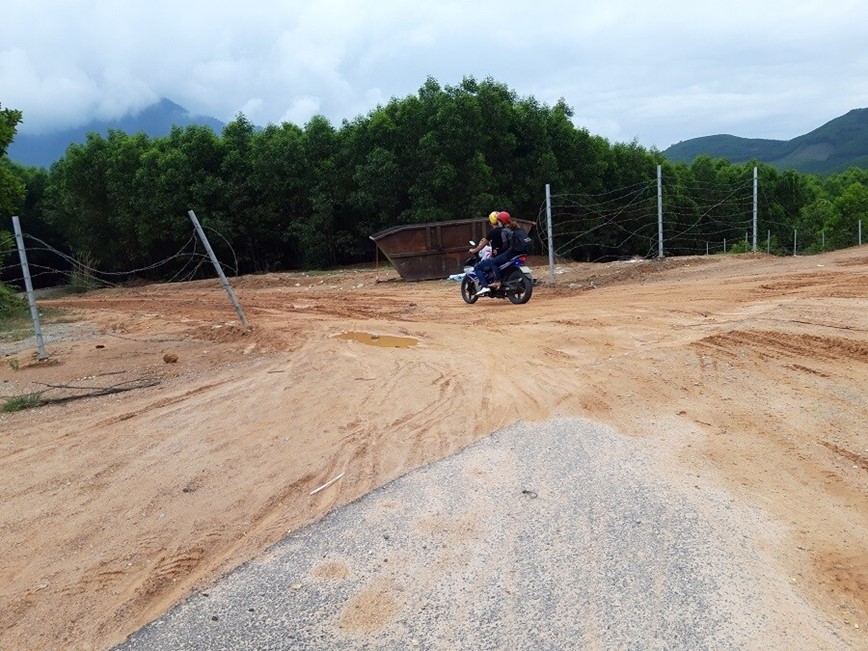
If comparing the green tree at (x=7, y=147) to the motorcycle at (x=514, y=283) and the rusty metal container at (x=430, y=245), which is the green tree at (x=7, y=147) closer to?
the rusty metal container at (x=430, y=245)

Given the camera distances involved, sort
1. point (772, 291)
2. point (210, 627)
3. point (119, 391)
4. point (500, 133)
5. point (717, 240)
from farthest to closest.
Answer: point (717, 240) < point (500, 133) < point (772, 291) < point (119, 391) < point (210, 627)

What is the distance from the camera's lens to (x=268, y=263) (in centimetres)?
3083

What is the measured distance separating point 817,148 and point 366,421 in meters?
189

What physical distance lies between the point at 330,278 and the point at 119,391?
13.4 metres

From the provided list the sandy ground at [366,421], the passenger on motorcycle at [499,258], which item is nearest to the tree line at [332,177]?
the passenger on motorcycle at [499,258]

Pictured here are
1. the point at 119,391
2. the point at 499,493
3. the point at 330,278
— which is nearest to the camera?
the point at 499,493

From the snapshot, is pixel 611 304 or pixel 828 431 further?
pixel 611 304

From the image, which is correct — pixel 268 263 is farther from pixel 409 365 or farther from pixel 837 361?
pixel 837 361

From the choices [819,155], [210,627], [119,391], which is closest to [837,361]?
[210,627]

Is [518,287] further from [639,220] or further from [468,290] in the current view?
[639,220]

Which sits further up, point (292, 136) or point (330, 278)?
point (292, 136)

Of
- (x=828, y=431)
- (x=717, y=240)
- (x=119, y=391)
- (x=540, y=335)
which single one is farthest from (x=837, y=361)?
(x=717, y=240)

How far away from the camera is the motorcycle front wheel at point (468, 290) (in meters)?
12.1

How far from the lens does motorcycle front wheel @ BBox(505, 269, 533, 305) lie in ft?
37.2
